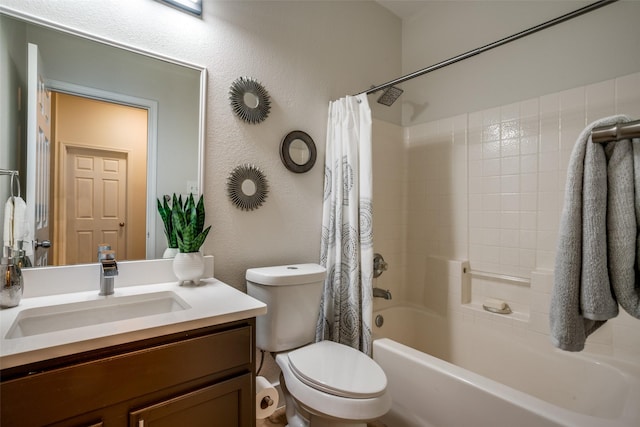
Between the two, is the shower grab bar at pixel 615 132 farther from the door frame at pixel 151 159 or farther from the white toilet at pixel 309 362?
the door frame at pixel 151 159

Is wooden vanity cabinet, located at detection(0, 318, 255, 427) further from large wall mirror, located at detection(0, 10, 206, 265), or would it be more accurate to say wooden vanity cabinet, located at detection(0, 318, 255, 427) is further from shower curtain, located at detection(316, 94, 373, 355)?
shower curtain, located at detection(316, 94, 373, 355)

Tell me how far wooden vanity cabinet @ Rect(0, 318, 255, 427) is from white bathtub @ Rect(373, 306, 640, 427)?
780 millimetres

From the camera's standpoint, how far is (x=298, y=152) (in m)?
1.84

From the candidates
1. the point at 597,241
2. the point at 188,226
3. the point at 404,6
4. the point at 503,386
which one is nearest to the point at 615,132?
the point at 597,241

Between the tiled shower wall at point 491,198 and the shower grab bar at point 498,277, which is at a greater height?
the tiled shower wall at point 491,198

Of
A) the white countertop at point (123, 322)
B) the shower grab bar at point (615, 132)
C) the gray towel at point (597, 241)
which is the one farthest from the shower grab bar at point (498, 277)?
the white countertop at point (123, 322)

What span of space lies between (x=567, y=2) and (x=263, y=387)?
253 cm

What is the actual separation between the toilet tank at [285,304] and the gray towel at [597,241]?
100 centimetres

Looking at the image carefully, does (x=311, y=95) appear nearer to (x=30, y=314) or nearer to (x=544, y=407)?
(x=30, y=314)

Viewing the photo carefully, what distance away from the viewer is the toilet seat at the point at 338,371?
1.14 meters

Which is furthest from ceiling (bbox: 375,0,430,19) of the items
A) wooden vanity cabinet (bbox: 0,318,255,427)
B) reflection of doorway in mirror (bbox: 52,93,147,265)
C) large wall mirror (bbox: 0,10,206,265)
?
wooden vanity cabinet (bbox: 0,318,255,427)

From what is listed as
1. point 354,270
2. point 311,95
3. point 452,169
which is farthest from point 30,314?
point 452,169

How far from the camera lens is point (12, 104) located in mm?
1072

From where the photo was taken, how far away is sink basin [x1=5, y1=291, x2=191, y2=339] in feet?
3.17
